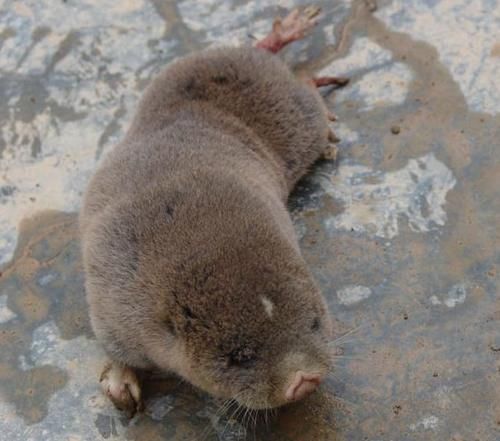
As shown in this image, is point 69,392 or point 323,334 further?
point 69,392

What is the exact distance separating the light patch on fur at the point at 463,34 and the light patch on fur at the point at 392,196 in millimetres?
562

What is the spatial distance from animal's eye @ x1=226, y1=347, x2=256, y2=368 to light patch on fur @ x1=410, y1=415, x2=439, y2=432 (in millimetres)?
751

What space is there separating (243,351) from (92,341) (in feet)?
3.82

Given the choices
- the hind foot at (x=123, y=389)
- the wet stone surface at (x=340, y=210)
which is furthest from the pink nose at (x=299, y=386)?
the hind foot at (x=123, y=389)

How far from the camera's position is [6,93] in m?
5.27

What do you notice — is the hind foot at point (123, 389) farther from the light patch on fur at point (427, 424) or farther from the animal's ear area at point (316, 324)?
the light patch on fur at point (427, 424)

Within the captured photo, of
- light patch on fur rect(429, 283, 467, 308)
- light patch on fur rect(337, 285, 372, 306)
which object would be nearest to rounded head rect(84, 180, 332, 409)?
light patch on fur rect(337, 285, 372, 306)

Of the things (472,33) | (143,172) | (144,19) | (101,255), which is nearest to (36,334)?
(101,255)

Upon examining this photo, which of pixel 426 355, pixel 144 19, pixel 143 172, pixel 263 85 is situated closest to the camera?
pixel 426 355

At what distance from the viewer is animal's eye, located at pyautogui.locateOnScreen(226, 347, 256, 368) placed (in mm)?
2957

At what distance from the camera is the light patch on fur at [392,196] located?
411cm

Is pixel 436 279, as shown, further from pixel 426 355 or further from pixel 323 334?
pixel 323 334

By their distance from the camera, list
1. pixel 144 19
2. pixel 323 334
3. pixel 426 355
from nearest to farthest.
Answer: pixel 323 334
pixel 426 355
pixel 144 19

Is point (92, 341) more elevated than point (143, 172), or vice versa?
point (143, 172)
